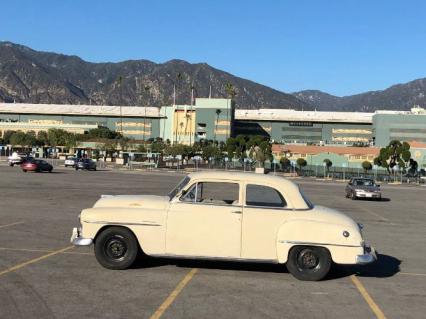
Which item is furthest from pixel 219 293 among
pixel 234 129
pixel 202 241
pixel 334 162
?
pixel 234 129

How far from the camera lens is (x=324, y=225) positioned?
27.9ft

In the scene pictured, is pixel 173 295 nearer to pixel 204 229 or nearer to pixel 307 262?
pixel 204 229

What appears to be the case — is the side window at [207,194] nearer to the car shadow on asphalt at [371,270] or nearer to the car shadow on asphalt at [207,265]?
the car shadow on asphalt at [207,265]

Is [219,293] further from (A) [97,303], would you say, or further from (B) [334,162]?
(B) [334,162]

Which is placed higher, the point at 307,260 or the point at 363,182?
the point at 363,182

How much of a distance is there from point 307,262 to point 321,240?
17.0 inches

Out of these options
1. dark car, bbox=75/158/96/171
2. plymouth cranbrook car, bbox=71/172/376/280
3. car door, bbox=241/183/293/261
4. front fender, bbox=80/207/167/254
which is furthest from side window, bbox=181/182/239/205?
dark car, bbox=75/158/96/171

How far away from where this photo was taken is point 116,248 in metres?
8.77

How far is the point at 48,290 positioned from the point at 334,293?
13.2 feet

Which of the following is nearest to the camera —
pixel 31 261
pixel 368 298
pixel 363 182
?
pixel 368 298

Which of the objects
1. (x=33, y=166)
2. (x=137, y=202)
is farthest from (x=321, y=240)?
(x=33, y=166)

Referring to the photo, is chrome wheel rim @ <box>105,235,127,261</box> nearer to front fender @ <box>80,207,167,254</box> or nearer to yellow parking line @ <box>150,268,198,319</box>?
front fender @ <box>80,207,167,254</box>

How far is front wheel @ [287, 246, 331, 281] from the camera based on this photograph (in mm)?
8500

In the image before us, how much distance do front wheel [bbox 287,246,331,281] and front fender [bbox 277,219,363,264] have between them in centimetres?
12
